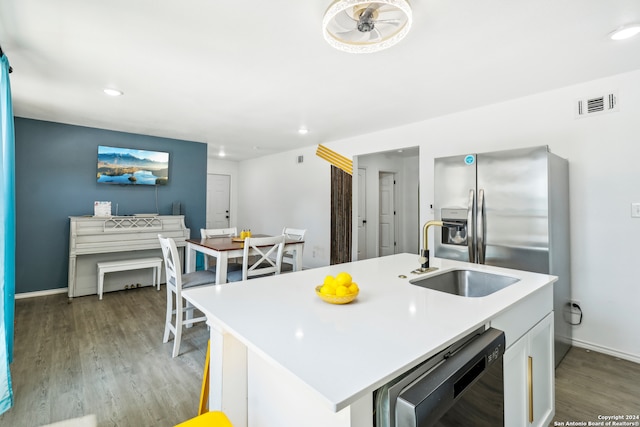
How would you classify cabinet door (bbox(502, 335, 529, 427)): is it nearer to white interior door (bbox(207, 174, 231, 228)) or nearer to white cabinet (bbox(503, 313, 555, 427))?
white cabinet (bbox(503, 313, 555, 427))

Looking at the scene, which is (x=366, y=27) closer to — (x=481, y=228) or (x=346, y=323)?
(x=346, y=323)

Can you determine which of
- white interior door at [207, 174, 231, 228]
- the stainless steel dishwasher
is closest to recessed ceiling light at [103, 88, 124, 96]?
the stainless steel dishwasher

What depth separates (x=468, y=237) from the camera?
264 centimetres

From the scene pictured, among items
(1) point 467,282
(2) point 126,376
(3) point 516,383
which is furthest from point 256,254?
(3) point 516,383

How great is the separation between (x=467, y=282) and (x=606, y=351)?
1918mm

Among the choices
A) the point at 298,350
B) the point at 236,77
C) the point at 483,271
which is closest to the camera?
the point at 298,350

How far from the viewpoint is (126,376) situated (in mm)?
2100

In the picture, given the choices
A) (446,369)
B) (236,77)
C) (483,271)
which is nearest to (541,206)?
(483,271)

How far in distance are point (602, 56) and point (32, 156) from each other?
6179mm

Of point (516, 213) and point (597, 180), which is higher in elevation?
point (597, 180)

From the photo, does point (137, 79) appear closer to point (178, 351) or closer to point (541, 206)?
point (178, 351)

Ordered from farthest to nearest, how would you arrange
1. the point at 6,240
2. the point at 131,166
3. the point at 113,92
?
the point at 131,166
the point at 113,92
the point at 6,240

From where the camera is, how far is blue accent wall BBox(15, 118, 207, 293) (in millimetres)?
3791

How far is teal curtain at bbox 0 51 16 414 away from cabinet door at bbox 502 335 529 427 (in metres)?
2.59
